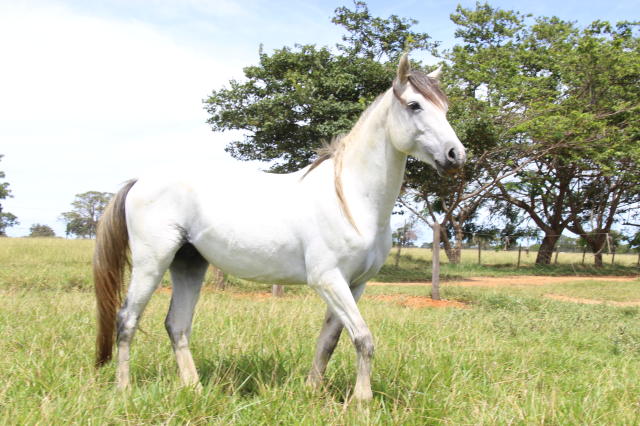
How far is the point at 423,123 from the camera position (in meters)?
2.55

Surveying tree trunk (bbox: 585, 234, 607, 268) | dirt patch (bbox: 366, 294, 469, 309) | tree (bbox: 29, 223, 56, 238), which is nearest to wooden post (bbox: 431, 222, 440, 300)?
dirt patch (bbox: 366, 294, 469, 309)

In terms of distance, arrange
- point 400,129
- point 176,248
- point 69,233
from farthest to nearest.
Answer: point 69,233 → point 176,248 → point 400,129

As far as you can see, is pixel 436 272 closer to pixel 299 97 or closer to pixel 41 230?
pixel 299 97

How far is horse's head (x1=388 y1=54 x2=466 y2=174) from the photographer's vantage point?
8.01 ft

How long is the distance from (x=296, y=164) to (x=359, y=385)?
35.4ft

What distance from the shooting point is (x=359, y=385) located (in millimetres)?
2648

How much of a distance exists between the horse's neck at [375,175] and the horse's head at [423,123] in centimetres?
9

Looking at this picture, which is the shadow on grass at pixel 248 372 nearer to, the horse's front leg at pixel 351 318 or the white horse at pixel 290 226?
the white horse at pixel 290 226

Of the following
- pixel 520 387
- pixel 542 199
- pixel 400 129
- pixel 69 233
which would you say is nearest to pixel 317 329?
pixel 520 387

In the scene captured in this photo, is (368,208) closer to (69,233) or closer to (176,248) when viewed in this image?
(176,248)

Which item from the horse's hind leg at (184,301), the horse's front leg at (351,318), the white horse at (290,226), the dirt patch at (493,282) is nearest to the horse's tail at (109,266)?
the white horse at (290,226)

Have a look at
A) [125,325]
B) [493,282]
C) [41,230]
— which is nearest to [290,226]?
[125,325]

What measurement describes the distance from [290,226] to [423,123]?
0.95m

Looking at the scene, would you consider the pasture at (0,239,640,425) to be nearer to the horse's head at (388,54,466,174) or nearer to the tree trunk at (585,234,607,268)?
the horse's head at (388,54,466,174)
